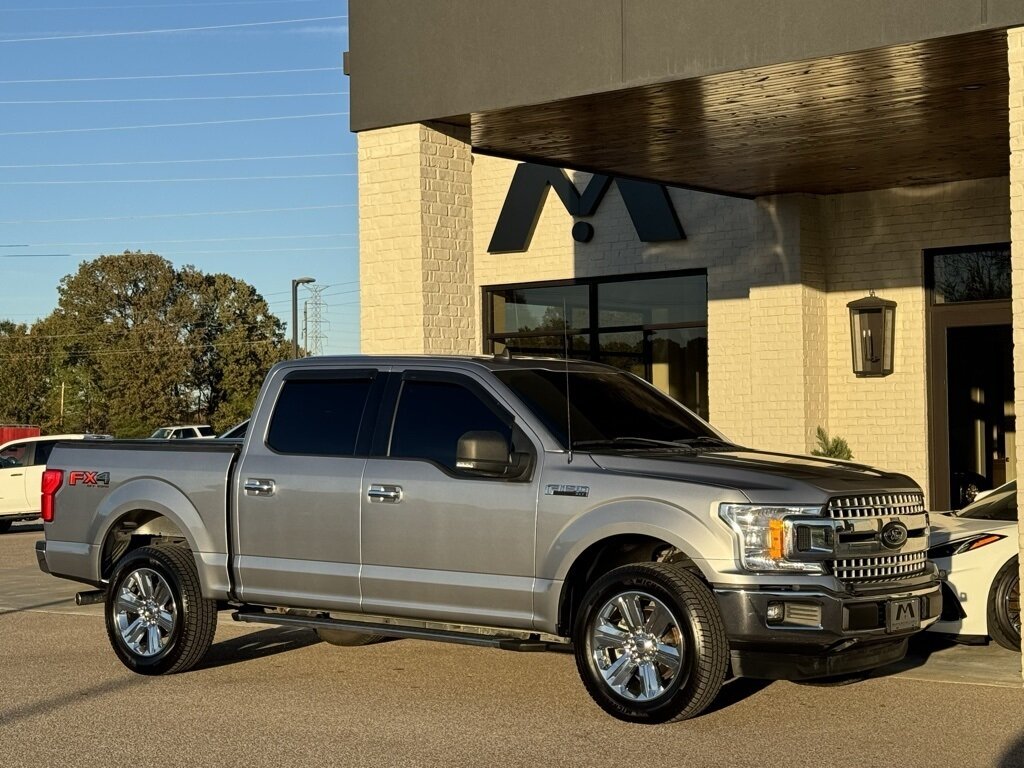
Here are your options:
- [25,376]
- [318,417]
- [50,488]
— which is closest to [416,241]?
[318,417]

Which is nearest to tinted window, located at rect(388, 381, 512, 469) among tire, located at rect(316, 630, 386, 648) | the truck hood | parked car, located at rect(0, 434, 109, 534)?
the truck hood

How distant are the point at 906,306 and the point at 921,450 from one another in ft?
5.53

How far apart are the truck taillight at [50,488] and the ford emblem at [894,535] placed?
5.92m

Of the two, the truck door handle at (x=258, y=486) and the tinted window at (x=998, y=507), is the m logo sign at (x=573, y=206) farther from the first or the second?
the truck door handle at (x=258, y=486)

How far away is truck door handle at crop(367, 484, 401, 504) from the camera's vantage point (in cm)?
936

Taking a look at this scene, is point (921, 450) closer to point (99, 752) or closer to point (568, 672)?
point (568, 672)

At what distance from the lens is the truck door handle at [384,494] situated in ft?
30.7

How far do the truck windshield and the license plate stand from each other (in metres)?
1.63

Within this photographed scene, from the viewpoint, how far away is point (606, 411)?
959 cm

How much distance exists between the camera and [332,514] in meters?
9.62

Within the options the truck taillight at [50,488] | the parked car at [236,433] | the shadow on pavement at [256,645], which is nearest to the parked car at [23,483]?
the shadow on pavement at [256,645]

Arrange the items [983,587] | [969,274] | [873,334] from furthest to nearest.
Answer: [873,334]
[969,274]
[983,587]

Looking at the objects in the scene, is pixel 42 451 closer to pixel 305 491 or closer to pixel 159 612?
pixel 159 612

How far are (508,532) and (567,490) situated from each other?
0.46 meters
